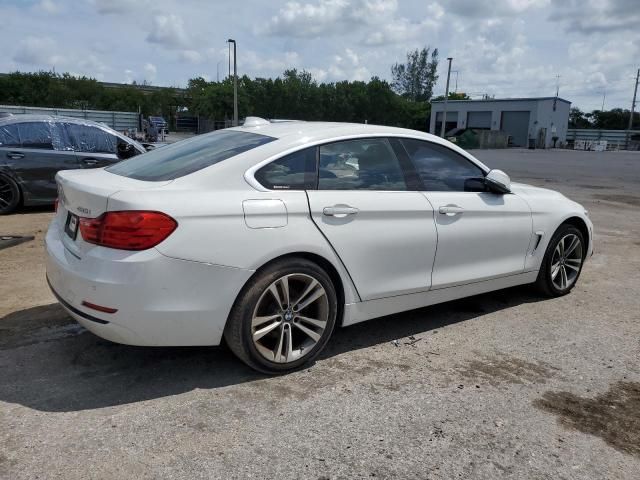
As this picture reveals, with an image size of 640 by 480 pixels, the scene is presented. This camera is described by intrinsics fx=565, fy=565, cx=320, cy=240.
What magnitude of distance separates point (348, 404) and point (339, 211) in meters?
1.19

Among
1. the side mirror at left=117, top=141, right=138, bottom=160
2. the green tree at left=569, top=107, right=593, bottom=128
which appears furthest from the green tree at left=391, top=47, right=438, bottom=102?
the side mirror at left=117, top=141, right=138, bottom=160

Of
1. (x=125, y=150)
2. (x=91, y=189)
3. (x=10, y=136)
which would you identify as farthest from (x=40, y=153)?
A: (x=91, y=189)

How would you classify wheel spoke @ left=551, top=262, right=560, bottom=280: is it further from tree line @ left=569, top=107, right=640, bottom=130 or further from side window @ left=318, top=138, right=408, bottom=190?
tree line @ left=569, top=107, right=640, bottom=130

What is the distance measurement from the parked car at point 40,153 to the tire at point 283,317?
668cm

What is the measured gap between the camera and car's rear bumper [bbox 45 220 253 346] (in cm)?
302

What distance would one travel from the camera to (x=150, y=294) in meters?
3.04

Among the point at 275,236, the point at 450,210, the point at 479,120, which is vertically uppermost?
the point at 479,120

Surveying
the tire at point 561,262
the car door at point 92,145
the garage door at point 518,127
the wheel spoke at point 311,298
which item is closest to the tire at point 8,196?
the car door at point 92,145

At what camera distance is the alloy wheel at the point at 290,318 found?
11.3 feet

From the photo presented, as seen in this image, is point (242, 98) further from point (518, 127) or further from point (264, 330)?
point (264, 330)

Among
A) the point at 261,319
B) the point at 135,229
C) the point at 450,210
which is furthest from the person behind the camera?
the point at 450,210

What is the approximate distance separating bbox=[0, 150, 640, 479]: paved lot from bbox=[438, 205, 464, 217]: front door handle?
0.94 m

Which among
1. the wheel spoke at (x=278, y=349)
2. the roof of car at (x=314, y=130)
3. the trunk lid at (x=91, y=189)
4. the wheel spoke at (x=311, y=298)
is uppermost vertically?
the roof of car at (x=314, y=130)

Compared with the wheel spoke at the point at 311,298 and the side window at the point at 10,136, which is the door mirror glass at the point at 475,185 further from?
the side window at the point at 10,136
